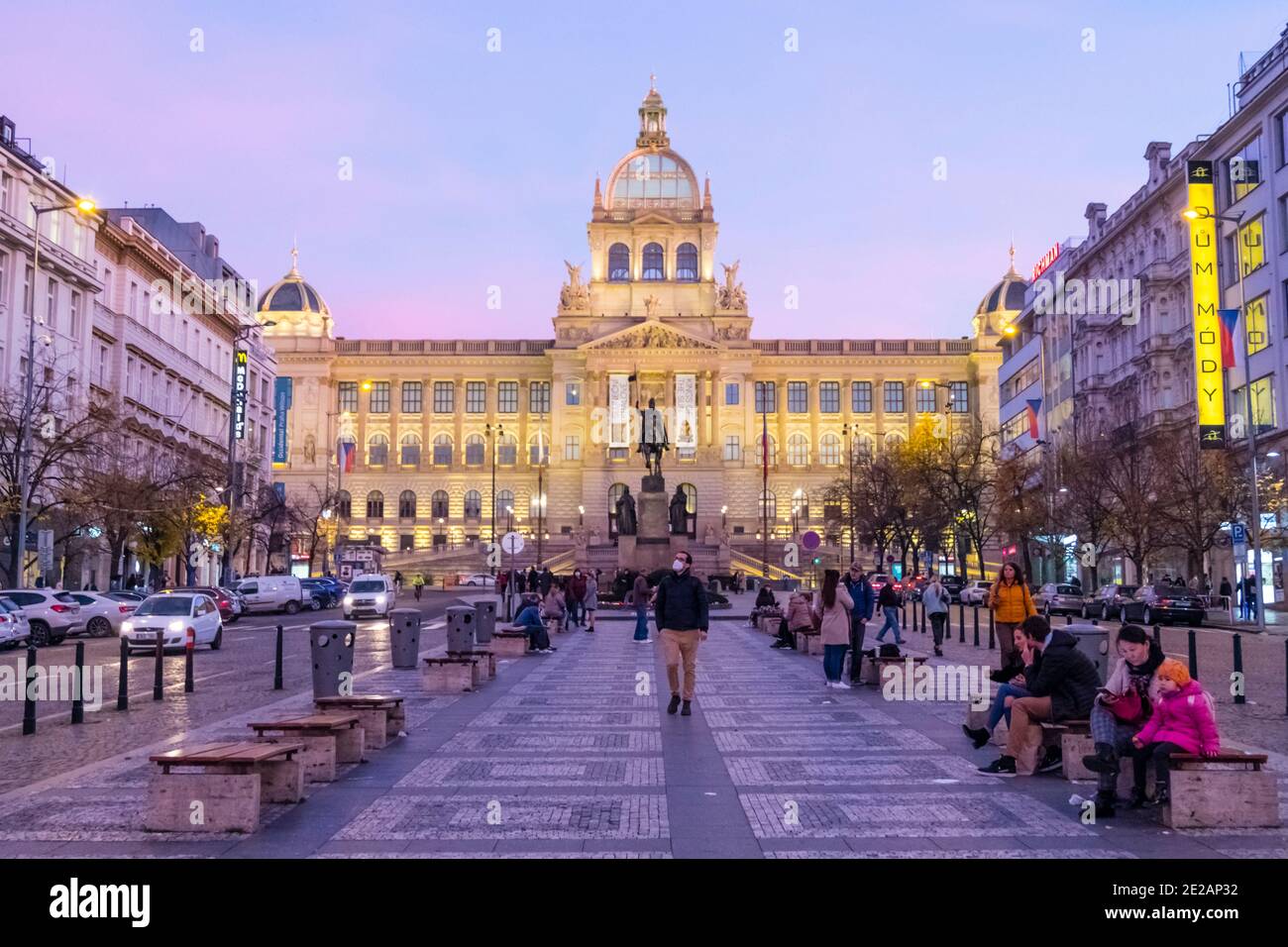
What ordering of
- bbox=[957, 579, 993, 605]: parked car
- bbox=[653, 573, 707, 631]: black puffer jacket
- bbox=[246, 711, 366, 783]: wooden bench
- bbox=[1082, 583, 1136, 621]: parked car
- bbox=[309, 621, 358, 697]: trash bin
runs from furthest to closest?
1. bbox=[957, 579, 993, 605]: parked car
2. bbox=[1082, 583, 1136, 621]: parked car
3. bbox=[309, 621, 358, 697]: trash bin
4. bbox=[653, 573, 707, 631]: black puffer jacket
5. bbox=[246, 711, 366, 783]: wooden bench

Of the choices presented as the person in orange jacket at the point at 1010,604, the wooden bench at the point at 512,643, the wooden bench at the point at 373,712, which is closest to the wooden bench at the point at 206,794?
the wooden bench at the point at 373,712

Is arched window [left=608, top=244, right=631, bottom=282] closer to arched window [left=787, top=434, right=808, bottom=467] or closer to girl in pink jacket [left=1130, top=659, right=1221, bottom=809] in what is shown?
arched window [left=787, top=434, right=808, bottom=467]

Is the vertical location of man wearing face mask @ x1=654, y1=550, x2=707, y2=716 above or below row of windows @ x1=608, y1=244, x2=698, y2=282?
below

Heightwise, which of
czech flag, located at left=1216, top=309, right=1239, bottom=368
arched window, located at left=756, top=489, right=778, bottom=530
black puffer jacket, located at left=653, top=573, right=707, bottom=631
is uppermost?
czech flag, located at left=1216, top=309, right=1239, bottom=368

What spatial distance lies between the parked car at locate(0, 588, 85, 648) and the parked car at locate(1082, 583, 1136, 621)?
109ft

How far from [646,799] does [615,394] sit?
112 m

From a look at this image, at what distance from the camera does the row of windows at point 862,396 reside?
431ft

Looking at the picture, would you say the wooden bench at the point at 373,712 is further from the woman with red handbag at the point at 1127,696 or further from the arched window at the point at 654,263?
the arched window at the point at 654,263

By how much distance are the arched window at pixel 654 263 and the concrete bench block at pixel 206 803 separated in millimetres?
121397

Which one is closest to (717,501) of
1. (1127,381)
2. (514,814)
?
(1127,381)

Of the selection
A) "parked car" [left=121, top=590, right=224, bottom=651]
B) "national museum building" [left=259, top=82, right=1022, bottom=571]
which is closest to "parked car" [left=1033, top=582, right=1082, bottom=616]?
"parked car" [left=121, top=590, right=224, bottom=651]

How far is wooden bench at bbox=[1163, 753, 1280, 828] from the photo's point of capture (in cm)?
899

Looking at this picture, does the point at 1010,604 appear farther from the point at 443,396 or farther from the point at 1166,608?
the point at 443,396
